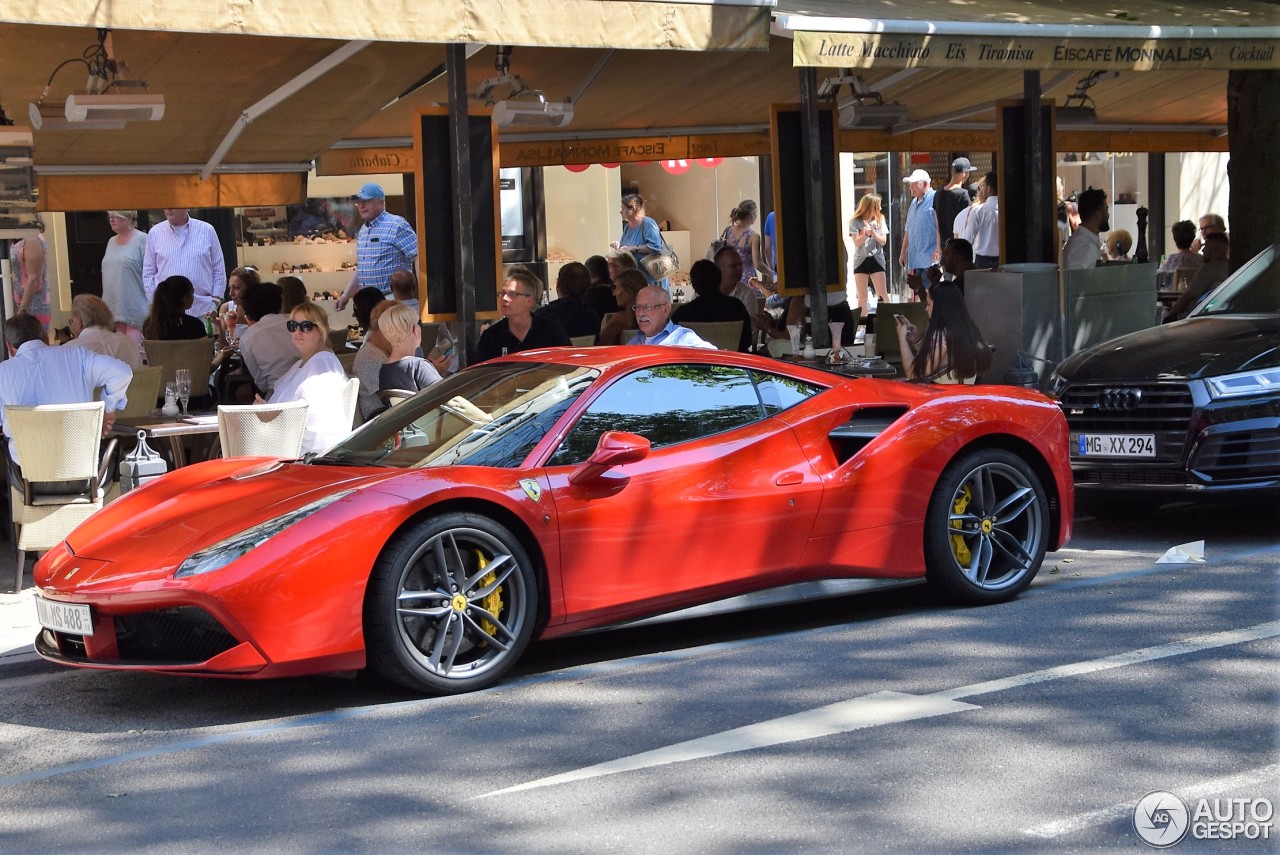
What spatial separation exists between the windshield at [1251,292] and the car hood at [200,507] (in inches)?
235

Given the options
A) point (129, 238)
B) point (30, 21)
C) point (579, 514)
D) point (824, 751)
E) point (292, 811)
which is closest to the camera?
point (292, 811)

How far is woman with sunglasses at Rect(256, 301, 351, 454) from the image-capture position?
30.5 ft

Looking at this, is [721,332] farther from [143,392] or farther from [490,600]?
[490,600]

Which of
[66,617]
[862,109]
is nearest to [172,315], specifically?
[862,109]

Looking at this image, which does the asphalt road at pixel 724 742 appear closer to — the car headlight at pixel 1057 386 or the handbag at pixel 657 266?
the car headlight at pixel 1057 386

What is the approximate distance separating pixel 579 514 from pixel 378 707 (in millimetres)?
1056

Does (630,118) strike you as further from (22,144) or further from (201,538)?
(201,538)

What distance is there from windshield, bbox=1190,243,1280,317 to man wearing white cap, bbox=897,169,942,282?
28.3 ft

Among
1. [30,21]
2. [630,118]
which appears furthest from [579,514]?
[630,118]

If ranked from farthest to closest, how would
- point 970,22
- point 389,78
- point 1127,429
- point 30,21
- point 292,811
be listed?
point 389,78, point 970,22, point 1127,429, point 30,21, point 292,811

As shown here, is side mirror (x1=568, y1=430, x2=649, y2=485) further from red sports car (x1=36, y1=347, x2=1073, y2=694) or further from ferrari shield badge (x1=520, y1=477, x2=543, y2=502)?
ferrari shield badge (x1=520, y1=477, x2=543, y2=502)

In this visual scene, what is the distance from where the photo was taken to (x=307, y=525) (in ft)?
19.6

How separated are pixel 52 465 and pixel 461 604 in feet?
11.3

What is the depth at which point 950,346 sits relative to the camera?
32.8ft
